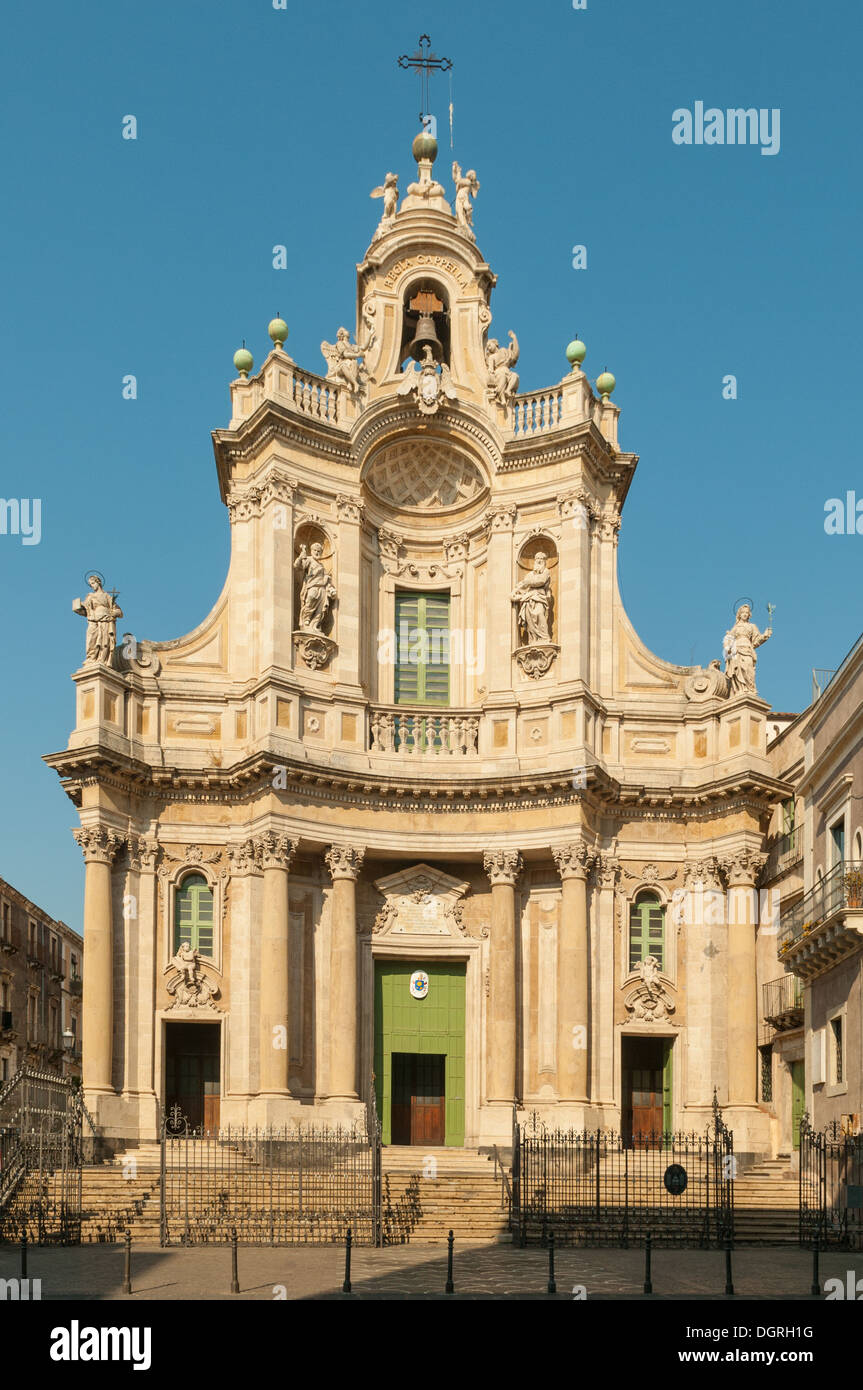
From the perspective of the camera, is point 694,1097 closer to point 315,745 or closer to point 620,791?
point 620,791

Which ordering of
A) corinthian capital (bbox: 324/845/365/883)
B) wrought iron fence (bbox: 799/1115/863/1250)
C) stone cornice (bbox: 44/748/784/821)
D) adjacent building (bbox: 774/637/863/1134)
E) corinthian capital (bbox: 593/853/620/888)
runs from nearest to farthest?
wrought iron fence (bbox: 799/1115/863/1250), adjacent building (bbox: 774/637/863/1134), stone cornice (bbox: 44/748/784/821), corinthian capital (bbox: 324/845/365/883), corinthian capital (bbox: 593/853/620/888)

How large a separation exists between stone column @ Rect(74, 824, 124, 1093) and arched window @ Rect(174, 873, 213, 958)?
1.83 meters

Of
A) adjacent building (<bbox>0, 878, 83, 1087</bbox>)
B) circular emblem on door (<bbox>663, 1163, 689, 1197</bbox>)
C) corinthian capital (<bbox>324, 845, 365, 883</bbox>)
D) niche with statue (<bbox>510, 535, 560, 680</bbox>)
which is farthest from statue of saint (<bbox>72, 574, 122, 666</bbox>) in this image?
adjacent building (<bbox>0, 878, 83, 1087</bbox>)

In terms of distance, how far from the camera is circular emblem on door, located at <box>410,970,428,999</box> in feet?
123

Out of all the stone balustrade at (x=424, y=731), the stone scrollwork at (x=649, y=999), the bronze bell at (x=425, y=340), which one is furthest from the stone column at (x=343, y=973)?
the bronze bell at (x=425, y=340)

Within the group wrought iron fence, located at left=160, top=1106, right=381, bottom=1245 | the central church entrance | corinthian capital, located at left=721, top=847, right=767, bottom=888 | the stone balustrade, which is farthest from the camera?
the stone balustrade

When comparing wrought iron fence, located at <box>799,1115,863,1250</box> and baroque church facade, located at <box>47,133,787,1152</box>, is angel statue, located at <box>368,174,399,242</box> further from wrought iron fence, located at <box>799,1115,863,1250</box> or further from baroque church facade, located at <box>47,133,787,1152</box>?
wrought iron fence, located at <box>799,1115,863,1250</box>

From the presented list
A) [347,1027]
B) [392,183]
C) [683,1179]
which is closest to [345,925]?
[347,1027]

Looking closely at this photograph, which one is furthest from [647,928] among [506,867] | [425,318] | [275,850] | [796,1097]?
[425,318]

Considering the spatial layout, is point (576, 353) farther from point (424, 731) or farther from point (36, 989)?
point (36, 989)

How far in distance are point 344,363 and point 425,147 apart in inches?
291

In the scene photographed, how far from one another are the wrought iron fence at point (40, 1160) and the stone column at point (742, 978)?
1399 cm

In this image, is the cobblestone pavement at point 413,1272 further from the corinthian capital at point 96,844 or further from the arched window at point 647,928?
the arched window at point 647,928

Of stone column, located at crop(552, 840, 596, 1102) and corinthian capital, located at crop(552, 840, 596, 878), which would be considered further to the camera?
corinthian capital, located at crop(552, 840, 596, 878)
